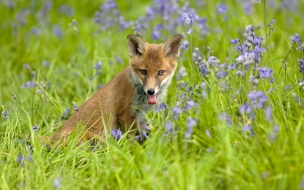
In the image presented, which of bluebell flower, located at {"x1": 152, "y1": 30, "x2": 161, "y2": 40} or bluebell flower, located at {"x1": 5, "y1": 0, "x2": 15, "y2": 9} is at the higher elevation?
bluebell flower, located at {"x1": 5, "y1": 0, "x2": 15, "y2": 9}

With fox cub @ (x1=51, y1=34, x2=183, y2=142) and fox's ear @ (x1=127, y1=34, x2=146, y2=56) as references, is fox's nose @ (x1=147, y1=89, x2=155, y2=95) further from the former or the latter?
fox's ear @ (x1=127, y1=34, x2=146, y2=56)

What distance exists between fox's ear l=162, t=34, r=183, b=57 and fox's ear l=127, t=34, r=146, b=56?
0.75ft

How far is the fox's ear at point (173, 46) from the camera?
5652mm

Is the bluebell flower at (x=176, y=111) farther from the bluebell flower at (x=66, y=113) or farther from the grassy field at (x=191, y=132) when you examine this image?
the bluebell flower at (x=66, y=113)

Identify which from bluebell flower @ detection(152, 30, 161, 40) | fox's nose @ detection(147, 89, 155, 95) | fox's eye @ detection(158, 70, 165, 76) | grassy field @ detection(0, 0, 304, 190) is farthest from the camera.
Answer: bluebell flower @ detection(152, 30, 161, 40)

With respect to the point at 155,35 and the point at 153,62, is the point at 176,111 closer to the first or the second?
the point at 153,62

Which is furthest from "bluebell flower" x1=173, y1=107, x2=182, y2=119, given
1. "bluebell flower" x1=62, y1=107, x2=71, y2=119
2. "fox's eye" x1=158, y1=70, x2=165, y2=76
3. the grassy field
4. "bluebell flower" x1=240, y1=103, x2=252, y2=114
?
"bluebell flower" x1=62, y1=107, x2=71, y2=119

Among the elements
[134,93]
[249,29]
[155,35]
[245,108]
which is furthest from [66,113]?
[245,108]

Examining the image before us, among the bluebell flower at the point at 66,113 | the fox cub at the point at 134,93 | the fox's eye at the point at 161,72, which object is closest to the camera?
the fox cub at the point at 134,93

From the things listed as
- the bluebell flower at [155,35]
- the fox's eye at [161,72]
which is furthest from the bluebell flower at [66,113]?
the bluebell flower at [155,35]

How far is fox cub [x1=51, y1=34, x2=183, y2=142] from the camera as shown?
546cm

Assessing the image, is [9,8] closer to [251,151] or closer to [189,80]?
[189,80]

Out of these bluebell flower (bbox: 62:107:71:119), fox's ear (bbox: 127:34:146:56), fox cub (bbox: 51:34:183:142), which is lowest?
bluebell flower (bbox: 62:107:71:119)

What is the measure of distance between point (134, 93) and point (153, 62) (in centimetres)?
39
